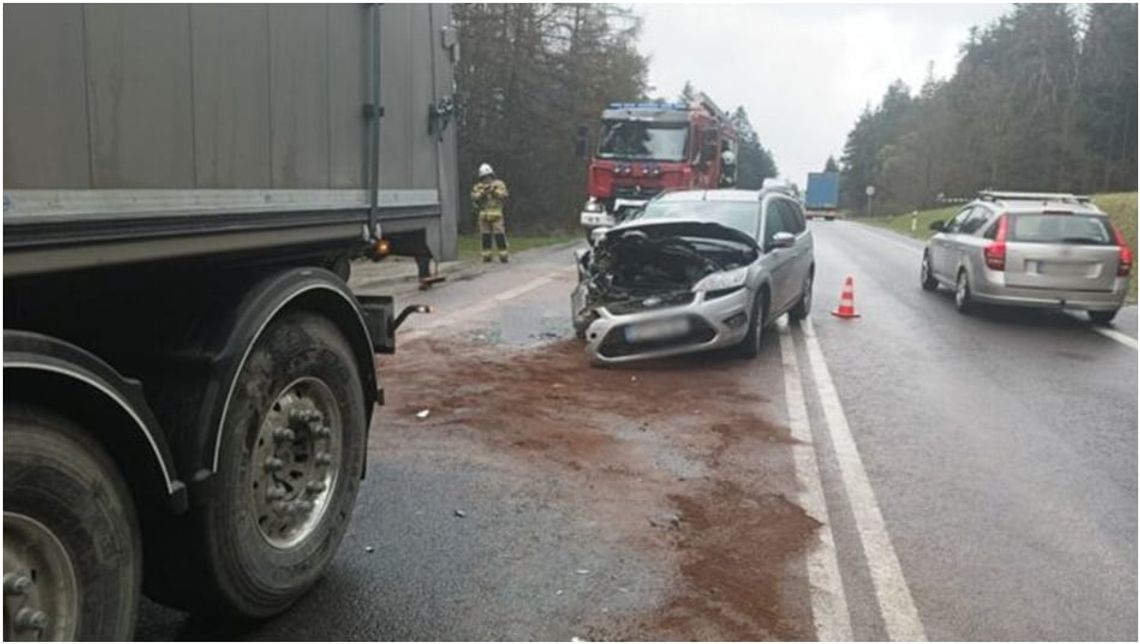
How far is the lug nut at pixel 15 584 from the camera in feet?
7.57

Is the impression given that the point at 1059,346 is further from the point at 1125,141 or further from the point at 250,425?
the point at 1125,141

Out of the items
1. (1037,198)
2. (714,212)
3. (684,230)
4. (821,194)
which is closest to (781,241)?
(714,212)

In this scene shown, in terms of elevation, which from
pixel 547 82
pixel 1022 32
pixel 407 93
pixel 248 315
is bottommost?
pixel 248 315

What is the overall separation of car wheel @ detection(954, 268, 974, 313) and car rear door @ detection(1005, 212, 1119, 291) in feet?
2.60

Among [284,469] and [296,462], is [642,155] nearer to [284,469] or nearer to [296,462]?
[296,462]

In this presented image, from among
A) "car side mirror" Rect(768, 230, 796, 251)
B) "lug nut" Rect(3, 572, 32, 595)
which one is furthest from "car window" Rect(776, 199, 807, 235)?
"lug nut" Rect(3, 572, 32, 595)

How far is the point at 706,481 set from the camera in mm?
5398

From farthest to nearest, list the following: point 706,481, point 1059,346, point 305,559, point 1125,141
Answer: point 1125,141 → point 1059,346 → point 706,481 → point 305,559

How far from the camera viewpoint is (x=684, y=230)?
9.23 m

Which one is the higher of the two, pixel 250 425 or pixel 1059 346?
pixel 250 425

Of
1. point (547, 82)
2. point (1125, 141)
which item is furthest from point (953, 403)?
point (1125, 141)

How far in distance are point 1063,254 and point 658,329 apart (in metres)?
6.07

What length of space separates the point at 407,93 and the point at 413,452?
7.49 ft

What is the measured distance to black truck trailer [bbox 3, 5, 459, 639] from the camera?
232 centimetres
